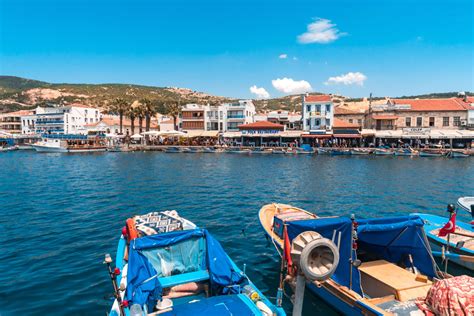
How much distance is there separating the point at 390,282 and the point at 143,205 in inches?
742

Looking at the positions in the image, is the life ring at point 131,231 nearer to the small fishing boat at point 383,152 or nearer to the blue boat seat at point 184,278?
the blue boat seat at point 184,278

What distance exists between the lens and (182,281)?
887 cm

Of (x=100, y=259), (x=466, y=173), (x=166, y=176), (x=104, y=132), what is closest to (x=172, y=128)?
(x=104, y=132)

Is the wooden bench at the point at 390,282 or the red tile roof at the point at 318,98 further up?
the red tile roof at the point at 318,98

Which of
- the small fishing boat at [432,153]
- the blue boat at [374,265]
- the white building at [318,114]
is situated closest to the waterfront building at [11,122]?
the white building at [318,114]

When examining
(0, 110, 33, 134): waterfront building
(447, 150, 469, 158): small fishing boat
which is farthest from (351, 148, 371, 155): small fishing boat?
(0, 110, 33, 134): waterfront building

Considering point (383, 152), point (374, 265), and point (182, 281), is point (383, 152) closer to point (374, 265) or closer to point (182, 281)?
point (374, 265)

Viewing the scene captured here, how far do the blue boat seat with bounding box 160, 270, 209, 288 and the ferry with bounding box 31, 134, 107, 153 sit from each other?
7437 centimetres

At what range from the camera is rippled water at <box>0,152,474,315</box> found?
467 inches

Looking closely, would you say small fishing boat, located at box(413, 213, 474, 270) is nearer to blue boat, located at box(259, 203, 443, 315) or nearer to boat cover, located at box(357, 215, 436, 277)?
boat cover, located at box(357, 215, 436, 277)

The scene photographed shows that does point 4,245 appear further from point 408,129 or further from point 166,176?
point 408,129

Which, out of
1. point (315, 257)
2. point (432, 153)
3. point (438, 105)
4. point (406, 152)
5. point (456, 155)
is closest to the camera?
point (315, 257)

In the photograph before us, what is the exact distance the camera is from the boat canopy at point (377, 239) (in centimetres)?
949

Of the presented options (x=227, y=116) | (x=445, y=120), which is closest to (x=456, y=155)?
(x=445, y=120)
